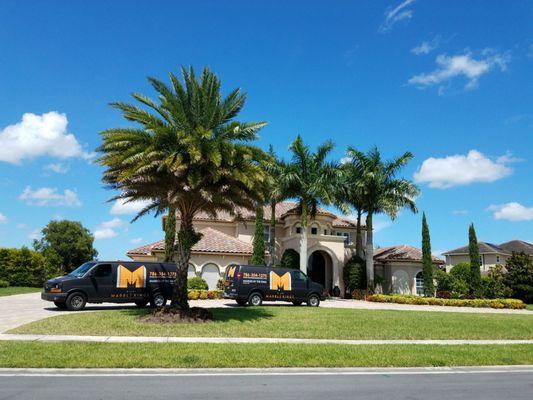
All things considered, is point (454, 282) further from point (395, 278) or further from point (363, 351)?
point (363, 351)

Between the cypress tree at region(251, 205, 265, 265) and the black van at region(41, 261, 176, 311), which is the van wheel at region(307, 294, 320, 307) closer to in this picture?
the cypress tree at region(251, 205, 265, 265)

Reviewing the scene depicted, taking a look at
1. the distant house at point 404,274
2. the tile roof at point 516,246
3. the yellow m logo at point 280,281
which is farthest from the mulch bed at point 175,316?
the tile roof at point 516,246

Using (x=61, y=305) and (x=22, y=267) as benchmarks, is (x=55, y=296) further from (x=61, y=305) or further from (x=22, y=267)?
(x=22, y=267)

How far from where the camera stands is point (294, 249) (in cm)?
3647

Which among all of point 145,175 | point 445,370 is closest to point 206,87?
point 145,175

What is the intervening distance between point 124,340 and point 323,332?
650 centimetres

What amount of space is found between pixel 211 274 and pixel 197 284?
2.38m

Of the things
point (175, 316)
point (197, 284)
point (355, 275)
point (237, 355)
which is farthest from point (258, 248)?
point (237, 355)

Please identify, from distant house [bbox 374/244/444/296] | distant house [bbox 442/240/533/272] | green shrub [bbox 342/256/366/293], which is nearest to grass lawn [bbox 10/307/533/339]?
green shrub [bbox 342/256/366/293]

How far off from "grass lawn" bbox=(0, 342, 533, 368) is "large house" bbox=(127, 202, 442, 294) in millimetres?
20564

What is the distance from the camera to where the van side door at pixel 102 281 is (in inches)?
813

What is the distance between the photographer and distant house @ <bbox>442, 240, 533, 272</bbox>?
52.8m

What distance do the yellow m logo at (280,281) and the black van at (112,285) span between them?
5310mm

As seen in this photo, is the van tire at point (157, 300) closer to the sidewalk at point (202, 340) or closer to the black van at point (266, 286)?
the black van at point (266, 286)
